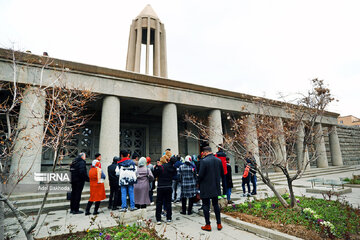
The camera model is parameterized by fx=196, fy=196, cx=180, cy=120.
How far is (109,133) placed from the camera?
30.2 feet

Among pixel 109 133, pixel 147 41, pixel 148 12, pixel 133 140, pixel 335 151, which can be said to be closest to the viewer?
pixel 109 133

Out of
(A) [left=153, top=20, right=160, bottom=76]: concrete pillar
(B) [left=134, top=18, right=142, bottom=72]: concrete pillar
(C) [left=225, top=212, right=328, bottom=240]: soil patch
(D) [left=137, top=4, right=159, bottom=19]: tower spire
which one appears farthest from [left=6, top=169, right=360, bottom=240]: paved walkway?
(D) [left=137, top=4, right=159, bottom=19]: tower spire

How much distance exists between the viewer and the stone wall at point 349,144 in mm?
22609

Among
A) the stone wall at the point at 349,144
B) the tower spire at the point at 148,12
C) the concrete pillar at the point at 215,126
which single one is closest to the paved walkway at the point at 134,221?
the concrete pillar at the point at 215,126

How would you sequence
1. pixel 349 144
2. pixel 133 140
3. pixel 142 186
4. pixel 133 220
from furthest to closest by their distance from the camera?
pixel 349 144
pixel 133 140
pixel 142 186
pixel 133 220

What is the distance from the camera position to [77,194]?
6125 mm

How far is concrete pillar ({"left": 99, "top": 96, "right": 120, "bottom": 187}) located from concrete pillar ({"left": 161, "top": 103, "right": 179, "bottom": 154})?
2496 mm

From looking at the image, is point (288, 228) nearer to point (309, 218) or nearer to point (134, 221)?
point (309, 218)

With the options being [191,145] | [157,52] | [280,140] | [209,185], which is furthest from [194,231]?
[157,52]

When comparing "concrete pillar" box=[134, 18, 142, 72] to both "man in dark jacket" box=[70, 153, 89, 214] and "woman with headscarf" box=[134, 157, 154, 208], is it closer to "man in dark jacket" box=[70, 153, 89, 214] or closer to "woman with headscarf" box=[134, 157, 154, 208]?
"man in dark jacket" box=[70, 153, 89, 214]

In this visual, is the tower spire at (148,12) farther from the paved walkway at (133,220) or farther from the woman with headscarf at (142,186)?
the paved walkway at (133,220)

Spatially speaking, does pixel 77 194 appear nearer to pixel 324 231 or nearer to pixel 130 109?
pixel 324 231

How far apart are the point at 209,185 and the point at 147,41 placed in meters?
14.8

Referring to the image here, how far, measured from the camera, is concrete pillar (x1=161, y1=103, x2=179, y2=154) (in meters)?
10.5
